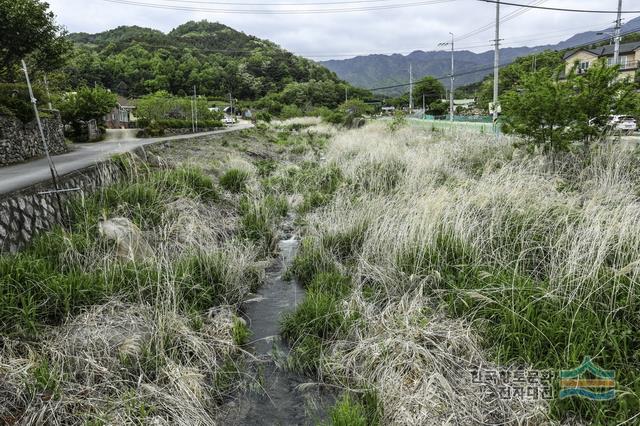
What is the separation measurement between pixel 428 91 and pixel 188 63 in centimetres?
4423

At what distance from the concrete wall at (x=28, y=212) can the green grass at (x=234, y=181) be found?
3560 millimetres

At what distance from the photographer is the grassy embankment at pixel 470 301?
2.99 m

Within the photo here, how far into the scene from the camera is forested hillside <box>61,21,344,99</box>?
60094 millimetres

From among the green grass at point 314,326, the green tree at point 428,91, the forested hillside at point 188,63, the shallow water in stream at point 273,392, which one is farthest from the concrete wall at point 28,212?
the green tree at point 428,91

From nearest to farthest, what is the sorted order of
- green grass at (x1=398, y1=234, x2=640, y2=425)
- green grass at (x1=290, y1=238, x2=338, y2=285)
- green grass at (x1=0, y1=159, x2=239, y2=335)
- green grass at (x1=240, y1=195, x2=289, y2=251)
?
green grass at (x1=398, y1=234, x2=640, y2=425), green grass at (x1=0, y1=159, x2=239, y2=335), green grass at (x1=290, y1=238, x2=338, y2=285), green grass at (x1=240, y1=195, x2=289, y2=251)

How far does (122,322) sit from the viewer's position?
12.7ft

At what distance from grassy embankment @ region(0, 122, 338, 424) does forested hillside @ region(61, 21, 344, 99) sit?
55.3m

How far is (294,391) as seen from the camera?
3.62 meters

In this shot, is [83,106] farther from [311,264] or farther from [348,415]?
[348,415]

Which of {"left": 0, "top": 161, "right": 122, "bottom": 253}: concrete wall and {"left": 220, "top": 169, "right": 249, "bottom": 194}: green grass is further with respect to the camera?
{"left": 220, "top": 169, "right": 249, "bottom": 194}: green grass

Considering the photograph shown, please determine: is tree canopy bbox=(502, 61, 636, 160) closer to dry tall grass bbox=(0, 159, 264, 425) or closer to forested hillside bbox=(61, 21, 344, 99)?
dry tall grass bbox=(0, 159, 264, 425)

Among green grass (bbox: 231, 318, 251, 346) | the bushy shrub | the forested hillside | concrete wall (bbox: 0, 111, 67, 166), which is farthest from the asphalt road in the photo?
the forested hillside

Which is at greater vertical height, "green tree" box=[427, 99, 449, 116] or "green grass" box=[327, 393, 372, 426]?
"green tree" box=[427, 99, 449, 116]

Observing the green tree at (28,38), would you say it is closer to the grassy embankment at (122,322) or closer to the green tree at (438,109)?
the grassy embankment at (122,322)
